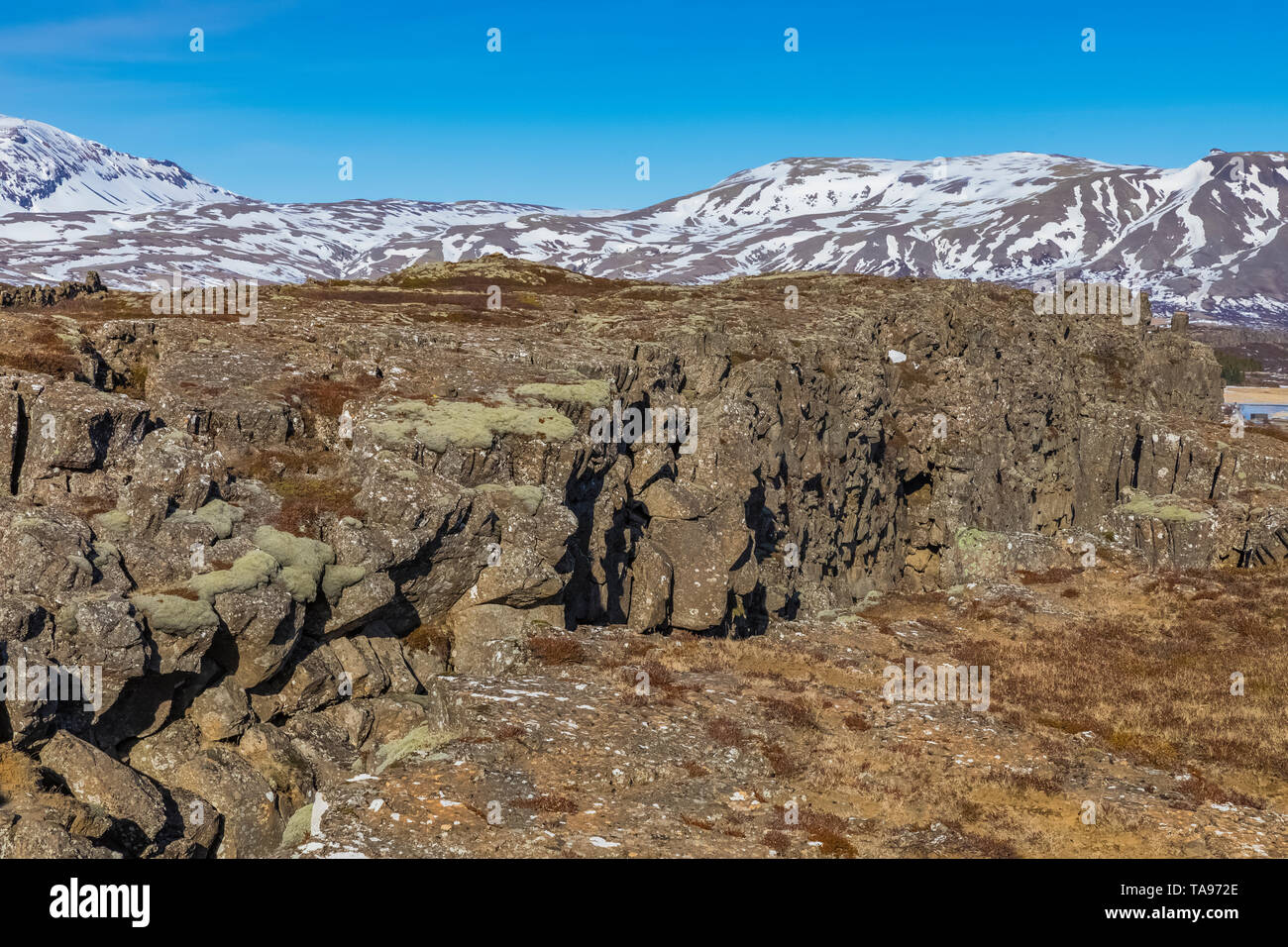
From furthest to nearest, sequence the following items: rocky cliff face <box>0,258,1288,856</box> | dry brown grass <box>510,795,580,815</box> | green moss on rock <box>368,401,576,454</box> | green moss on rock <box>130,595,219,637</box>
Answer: green moss on rock <box>368,401,576,454</box>, rocky cliff face <box>0,258,1288,856</box>, green moss on rock <box>130,595,219,637</box>, dry brown grass <box>510,795,580,815</box>

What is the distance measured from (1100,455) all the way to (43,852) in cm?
7645

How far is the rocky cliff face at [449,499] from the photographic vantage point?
2630 cm

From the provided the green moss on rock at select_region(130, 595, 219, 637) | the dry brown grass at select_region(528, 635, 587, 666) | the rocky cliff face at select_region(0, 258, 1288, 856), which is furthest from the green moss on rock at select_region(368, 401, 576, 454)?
the green moss on rock at select_region(130, 595, 219, 637)

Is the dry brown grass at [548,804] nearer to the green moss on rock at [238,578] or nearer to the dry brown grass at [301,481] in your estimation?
the green moss on rock at [238,578]

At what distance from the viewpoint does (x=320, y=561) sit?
30.3 metres

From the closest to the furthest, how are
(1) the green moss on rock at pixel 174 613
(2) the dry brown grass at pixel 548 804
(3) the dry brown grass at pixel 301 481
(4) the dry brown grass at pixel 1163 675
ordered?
1. (2) the dry brown grass at pixel 548 804
2. (1) the green moss on rock at pixel 174 613
3. (4) the dry brown grass at pixel 1163 675
4. (3) the dry brown grass at pixel 301 481

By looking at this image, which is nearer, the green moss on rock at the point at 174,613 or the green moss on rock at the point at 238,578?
the green moss on rock at the point at 174,613

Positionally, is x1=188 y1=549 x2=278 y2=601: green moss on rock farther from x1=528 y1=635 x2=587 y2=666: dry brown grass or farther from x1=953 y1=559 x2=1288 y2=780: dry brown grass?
x1=953 y1=559 x2=1288 y2=780: dry brown grass

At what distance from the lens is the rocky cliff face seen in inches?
1035

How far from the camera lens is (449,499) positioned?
3378 cm

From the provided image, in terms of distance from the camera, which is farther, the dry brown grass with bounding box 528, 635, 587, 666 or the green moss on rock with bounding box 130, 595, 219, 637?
the dry brown grass with bounding box 528, 635, 587, 666

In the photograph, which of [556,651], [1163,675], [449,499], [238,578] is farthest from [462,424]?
[1163,675]

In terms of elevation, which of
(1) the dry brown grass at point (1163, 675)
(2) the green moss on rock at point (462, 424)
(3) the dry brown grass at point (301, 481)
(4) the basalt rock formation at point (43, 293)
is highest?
(4) the basalt rock formation at point (43, 293)

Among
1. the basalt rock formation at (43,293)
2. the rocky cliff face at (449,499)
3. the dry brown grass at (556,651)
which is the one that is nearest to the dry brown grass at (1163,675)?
the rocky cliff face at (449,499)
